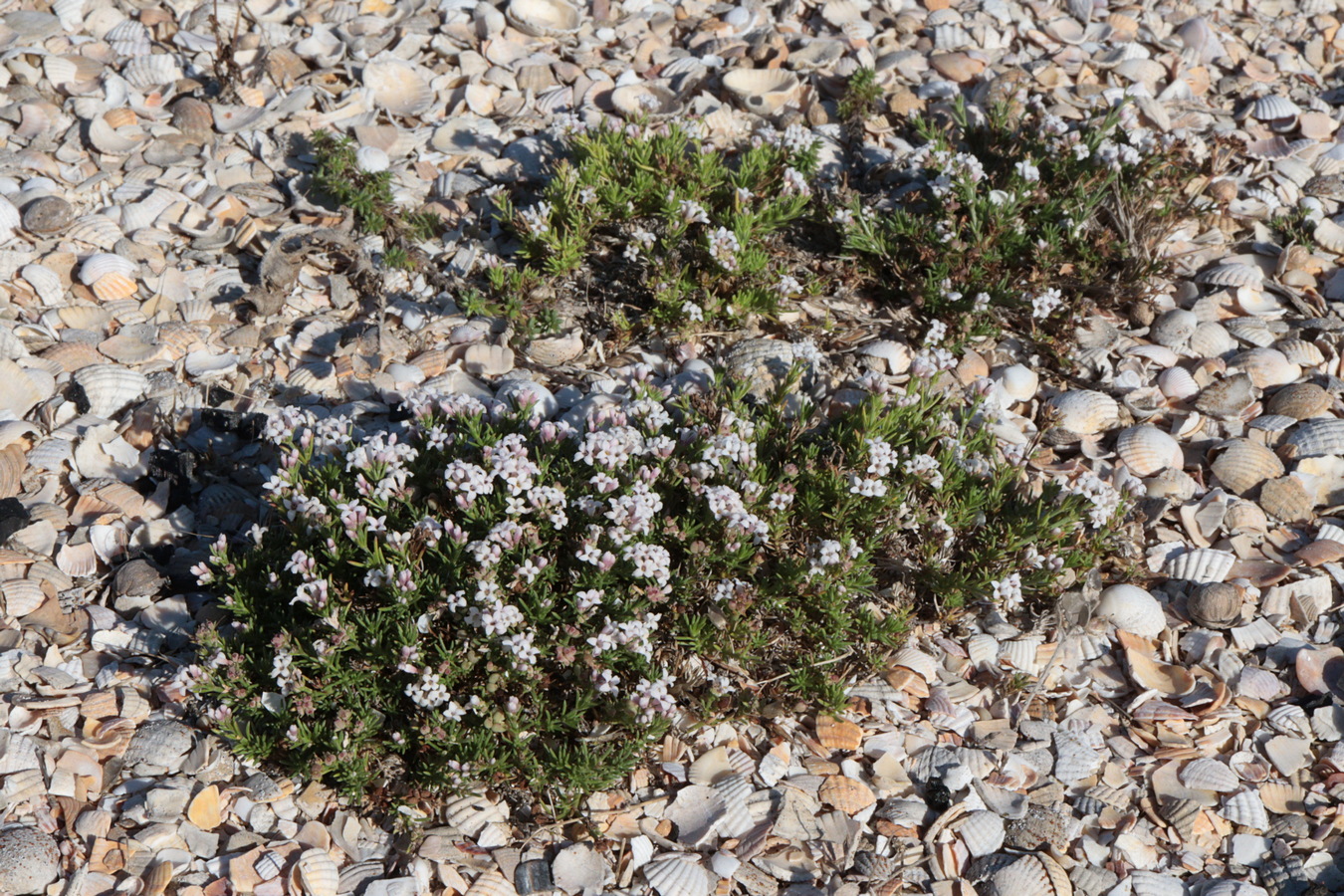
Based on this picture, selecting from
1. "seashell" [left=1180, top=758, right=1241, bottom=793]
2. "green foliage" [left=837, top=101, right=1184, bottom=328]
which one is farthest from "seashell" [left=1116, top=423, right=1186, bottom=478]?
"seashell" [left=1180, top=758, right=1241, bottom=793]

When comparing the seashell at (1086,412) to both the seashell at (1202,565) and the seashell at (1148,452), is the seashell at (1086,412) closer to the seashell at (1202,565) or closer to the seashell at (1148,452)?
the seashell at (1148,452)

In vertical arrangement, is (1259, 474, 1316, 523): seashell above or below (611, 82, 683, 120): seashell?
below

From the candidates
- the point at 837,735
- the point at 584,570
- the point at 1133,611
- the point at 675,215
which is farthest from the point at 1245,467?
the point at 584,570

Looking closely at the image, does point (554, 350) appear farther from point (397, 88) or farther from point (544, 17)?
point (544, 17)

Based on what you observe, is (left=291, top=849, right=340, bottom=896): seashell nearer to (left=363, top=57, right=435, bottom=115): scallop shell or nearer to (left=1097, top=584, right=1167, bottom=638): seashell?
(left=1097, top=584, right=1167, bottom=638): seashell

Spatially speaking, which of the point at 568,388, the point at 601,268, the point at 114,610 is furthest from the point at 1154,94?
the point at 114,610

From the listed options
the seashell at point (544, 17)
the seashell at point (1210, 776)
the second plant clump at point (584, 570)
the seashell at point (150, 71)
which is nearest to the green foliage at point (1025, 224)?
the second plant clump at point (584, 570)
